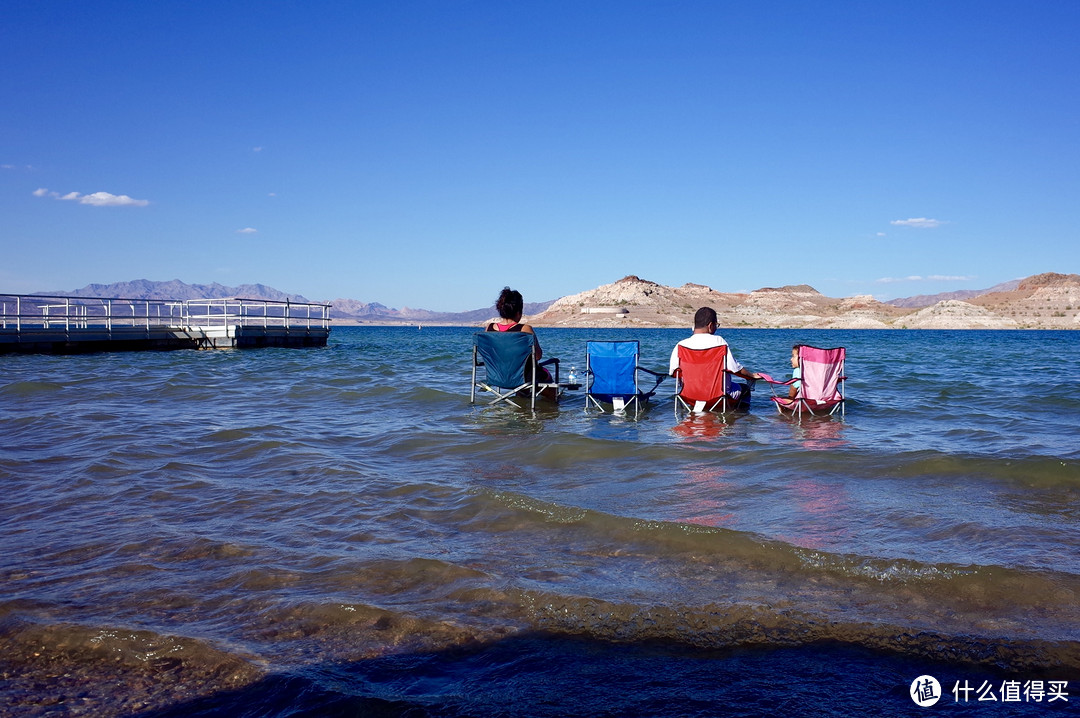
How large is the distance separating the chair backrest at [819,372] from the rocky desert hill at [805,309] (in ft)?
347

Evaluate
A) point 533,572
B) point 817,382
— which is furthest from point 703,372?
point 533,572

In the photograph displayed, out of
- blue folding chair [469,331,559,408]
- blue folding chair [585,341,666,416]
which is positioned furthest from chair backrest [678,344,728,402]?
blue folding chair [469,331,559,408]

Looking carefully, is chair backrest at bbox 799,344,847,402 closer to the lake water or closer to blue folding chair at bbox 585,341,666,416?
the lake water

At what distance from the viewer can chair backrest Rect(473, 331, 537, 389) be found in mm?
8781

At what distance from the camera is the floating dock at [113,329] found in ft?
63.0

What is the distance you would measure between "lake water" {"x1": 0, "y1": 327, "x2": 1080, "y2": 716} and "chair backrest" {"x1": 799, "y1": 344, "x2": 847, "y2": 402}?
51.2 inches

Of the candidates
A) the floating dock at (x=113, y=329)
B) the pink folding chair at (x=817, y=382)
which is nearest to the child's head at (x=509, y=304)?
the pink folding chair at (x=817, y=382)

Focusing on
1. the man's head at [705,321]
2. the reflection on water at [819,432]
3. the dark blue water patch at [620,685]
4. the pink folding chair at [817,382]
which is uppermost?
the man's head at [705,321]

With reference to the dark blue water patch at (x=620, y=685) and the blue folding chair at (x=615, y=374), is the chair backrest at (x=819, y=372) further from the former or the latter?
the dark blue water patch at (x=620, y=685)

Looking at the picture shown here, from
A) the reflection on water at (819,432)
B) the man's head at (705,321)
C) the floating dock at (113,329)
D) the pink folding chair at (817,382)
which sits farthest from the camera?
the floating dock at (113,329)

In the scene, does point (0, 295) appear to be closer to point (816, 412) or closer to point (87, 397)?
point (87, 397)

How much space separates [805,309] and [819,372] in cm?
13761

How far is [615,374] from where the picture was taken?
350 inches

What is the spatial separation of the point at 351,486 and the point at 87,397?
22.9 ft
